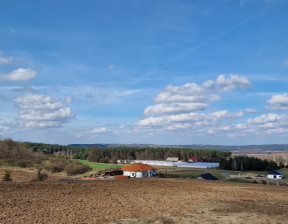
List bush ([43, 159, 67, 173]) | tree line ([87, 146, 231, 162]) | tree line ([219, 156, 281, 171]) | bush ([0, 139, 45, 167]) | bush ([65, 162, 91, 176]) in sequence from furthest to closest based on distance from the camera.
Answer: tree line ([87, 146, 231, 162])
tree line ([219, 156, 281, 171])
bush ([43, 159, 67, 173])
bush ([0, 139, 45, 167])
bush ([65, 162, 91, 176])

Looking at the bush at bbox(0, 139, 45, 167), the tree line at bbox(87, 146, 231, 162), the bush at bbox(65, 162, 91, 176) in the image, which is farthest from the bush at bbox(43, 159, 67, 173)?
the tree line at bbox(87, 146, 231, 162)

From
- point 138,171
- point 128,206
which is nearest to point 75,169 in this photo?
point 138,171

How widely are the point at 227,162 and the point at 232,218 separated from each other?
314ft

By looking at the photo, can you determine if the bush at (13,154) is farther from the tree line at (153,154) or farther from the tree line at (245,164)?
the tree line at (245,164)

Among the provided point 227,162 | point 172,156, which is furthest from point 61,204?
point 172,156

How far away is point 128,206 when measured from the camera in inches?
579

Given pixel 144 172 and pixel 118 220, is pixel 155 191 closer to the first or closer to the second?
pixel 118 220

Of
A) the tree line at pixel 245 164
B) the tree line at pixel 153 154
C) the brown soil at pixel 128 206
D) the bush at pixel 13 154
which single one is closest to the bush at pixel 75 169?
the bush at pixel 13 154

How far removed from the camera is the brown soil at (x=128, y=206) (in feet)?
40.1

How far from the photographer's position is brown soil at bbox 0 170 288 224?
12219mm

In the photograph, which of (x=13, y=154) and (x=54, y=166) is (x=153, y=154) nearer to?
(x=54, y=166)

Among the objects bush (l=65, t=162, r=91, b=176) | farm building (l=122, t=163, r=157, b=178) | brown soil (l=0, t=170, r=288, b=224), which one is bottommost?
bush (l=65, t=162, r=91, b=176)

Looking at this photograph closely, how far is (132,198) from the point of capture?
1695 centimetres

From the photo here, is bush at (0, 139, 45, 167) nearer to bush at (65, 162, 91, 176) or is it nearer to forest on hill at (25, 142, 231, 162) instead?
bush at (65, 162, 91, 176)
